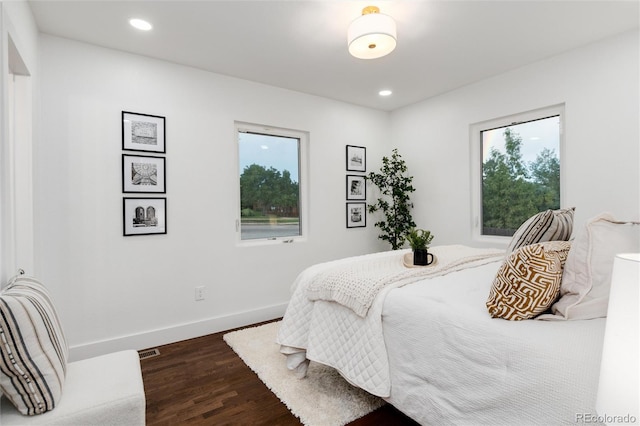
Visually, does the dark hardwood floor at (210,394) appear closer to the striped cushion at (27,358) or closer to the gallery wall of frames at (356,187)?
the striped cushion at (27,358)

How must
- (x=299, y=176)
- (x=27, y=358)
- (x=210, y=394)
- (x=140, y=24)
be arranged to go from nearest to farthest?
(x=27, y=358) → (x=210, y=394) → (x=140, y=24) → (x=299, y=176)

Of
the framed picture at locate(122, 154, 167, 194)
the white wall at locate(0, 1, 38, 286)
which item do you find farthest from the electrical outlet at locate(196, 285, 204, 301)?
the white wall at locate(0, 1, 38, 286)

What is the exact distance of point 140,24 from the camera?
239 centimetres

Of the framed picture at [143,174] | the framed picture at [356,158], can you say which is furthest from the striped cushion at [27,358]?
the framed picture at [356,158]

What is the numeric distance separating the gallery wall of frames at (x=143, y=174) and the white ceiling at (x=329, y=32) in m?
0.63

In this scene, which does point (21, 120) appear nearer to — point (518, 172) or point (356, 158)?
point (356, 158)

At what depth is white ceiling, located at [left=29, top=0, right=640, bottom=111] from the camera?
2.20 meters

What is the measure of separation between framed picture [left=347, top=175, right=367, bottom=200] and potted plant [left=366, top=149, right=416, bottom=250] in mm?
113

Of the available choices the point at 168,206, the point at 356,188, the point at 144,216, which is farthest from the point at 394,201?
the point at 144,216

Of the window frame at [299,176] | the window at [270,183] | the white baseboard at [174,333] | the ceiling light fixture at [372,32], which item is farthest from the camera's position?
the window at [270,183]

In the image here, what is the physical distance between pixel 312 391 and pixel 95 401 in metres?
1.28

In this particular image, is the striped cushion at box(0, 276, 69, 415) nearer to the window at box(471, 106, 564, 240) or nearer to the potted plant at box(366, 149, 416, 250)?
the potted plant at box(366, 149, 416, 250)

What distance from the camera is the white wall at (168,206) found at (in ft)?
8.38

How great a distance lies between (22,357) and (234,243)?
90.0 inches
